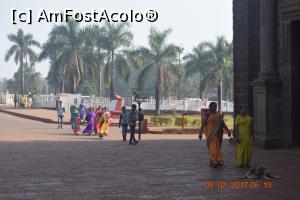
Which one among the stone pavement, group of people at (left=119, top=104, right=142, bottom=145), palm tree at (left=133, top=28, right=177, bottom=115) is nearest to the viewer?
the stone pavement

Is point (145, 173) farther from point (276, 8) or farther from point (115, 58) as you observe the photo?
point (115, 58)

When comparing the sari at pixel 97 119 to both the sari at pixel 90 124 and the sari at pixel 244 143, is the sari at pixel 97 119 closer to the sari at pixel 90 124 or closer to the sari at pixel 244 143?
the sari at pixel 90 124

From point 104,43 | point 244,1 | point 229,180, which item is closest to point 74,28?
point 104,43

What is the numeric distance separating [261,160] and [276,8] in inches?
218

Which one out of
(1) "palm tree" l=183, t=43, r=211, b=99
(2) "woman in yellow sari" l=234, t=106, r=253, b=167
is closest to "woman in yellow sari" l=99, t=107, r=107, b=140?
(2) "woman in yellow sari" l=234, t=106, r=253, b=167

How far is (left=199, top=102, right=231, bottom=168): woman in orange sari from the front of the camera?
34.3 feet

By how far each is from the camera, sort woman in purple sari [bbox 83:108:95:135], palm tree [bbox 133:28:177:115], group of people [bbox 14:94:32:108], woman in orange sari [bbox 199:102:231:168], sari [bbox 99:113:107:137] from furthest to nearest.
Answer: group of people [bbox 14:94:32:108], palm tree [bbox 133:28:177:115], woman in purple sari [bbox 83:108:95:135], sari [bbox 99:113:107:137], woman in orange sari [bbox 199:102:231:168]

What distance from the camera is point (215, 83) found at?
47688mm

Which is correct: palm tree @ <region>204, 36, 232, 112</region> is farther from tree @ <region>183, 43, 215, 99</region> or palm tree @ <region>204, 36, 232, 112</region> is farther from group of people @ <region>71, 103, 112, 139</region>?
group of people @ <region>71, 103, 112, 139</region>

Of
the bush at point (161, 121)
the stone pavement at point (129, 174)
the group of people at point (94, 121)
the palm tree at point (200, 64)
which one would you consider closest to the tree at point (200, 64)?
the palm tree at point (200, 64)

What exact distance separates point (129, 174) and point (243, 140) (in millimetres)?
2734

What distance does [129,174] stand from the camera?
9469 mm

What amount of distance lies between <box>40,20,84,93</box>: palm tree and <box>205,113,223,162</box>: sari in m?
38.7
